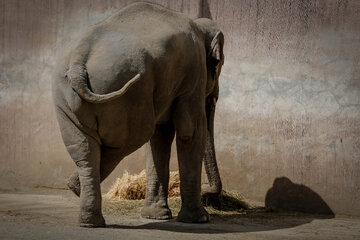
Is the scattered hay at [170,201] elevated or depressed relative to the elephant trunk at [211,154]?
depressed

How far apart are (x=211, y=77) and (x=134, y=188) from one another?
1.90 metres

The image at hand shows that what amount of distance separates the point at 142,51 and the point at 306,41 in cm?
295

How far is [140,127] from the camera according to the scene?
483cm

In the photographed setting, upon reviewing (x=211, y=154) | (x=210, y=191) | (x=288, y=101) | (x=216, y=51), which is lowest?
(x=210, y=191)

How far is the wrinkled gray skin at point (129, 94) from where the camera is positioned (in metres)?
4.60

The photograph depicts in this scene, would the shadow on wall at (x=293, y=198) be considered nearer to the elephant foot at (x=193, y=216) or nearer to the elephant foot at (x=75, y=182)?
the elephant foot at (x=193, y=216)

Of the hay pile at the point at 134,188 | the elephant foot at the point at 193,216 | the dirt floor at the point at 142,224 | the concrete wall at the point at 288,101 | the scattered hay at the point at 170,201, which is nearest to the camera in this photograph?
the dirt floor at the point at 142,224

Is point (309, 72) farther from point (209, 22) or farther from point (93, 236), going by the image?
point (93, 236)

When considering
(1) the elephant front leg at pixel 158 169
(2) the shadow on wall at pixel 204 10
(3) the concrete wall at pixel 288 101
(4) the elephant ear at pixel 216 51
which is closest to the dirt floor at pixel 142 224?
(1) the elephant front leg at pixel 158 169

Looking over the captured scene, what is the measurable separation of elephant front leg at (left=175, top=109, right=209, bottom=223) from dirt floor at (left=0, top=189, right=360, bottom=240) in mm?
134

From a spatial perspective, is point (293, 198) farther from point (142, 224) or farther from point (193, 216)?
point (142, 224)

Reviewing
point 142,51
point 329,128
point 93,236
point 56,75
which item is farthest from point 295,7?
point 93,236

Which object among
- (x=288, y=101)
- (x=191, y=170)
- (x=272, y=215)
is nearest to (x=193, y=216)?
(x=191, y=170)

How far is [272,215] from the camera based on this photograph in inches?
→ 260
